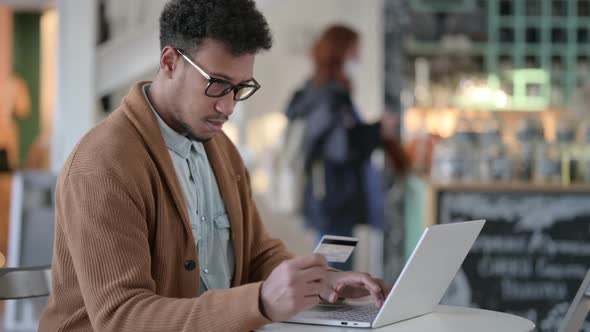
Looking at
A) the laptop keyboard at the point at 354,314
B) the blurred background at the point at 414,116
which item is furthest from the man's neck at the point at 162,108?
the blurred background at the point at 414,116

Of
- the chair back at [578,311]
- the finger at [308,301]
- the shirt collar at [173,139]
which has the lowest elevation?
the chair back at [578,311]

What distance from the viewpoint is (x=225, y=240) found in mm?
2223

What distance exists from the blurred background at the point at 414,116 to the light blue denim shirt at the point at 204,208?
0.98 m

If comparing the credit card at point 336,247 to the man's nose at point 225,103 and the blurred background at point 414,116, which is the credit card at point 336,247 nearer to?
the man's nose at point 225,103

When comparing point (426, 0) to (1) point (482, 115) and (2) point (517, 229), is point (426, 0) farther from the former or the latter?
(2) point (517, 229)

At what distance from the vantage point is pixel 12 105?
35.4ft

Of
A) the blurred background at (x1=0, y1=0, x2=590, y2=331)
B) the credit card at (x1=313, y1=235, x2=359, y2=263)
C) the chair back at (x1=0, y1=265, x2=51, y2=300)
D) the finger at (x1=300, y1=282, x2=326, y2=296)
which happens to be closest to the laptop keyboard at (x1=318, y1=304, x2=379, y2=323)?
the credit card at (x1=313, y1=235, x2=359, y2=263)

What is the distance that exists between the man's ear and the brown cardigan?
0.28 ft

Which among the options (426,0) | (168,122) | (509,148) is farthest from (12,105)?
(168,122)

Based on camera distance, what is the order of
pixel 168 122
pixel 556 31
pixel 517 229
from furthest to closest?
pixel 556 31 < pixel 517 229 < pixel 168 122

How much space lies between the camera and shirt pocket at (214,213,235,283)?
7.24ft

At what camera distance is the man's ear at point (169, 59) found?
2.04 metres

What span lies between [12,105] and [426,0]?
5062 millimetres

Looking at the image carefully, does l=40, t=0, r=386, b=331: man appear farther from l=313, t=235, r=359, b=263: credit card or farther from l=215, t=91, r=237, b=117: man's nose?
l=313, t=235, r=359, b=263: credit card
